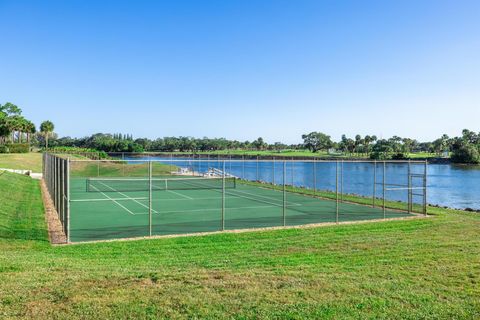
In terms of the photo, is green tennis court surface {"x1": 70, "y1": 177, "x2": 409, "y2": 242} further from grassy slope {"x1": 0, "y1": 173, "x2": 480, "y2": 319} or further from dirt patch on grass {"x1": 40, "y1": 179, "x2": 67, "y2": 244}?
grassy slope {"x1": 0, "y1": 173, "x2": 480, "y2": 319}

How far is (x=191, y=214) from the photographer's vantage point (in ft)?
63.5

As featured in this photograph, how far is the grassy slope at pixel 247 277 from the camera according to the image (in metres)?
5.81

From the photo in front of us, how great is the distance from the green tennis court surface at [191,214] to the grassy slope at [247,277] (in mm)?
2752

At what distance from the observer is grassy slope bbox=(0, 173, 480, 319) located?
5.81m

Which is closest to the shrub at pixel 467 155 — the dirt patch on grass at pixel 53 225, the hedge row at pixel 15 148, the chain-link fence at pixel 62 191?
the hedge row at pixel 15 148

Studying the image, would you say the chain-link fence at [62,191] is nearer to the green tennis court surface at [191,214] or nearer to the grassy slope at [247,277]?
the green tennis court surface at [191,214]

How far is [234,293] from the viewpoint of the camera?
6465mm

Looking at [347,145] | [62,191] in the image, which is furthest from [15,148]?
[347,145]

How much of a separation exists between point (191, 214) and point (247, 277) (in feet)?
39.7

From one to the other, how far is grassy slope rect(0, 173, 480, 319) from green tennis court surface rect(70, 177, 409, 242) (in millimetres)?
2752

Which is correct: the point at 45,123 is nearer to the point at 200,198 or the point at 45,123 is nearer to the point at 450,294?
the point at 200,198

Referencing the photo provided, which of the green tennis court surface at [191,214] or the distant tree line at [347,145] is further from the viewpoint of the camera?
the distant tree line at [347,145]

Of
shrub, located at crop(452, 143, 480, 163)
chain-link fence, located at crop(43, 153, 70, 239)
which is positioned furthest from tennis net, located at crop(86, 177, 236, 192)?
shrub, located at crop(452, 143, 480, 163)

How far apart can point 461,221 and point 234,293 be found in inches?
546
